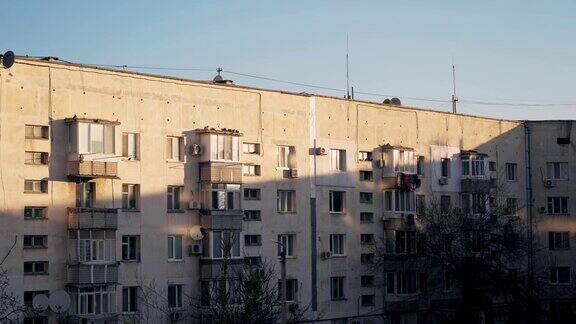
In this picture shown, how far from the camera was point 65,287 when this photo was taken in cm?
4550

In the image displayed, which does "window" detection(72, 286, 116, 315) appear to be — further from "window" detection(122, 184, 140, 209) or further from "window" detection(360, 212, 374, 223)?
"window" detection(360, 212, 374, 223)

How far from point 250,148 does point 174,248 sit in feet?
22.3

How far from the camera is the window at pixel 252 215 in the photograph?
53.5m

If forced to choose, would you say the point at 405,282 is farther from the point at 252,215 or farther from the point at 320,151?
the point at 252,215

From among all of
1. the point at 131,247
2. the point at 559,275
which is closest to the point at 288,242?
the point at 131,247

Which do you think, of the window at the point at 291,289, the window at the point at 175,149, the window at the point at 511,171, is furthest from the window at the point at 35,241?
the window at the point at 511,171

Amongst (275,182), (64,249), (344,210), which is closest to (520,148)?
(344,210)

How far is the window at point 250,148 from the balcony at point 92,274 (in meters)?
9.80

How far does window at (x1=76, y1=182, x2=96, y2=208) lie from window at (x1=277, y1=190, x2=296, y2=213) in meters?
11.4

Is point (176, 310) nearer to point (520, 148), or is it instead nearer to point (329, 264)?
point (329, 264)

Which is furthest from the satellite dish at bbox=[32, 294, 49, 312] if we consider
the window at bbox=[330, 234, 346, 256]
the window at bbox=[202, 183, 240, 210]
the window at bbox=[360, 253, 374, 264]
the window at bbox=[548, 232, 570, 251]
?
the window at bbox=[548, 232, 570, 251]

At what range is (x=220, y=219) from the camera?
51.1 meters

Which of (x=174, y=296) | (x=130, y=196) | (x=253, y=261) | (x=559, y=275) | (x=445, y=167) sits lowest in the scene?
(x=559, y=275)

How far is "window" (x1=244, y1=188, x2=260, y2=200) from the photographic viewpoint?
53.5 metres
